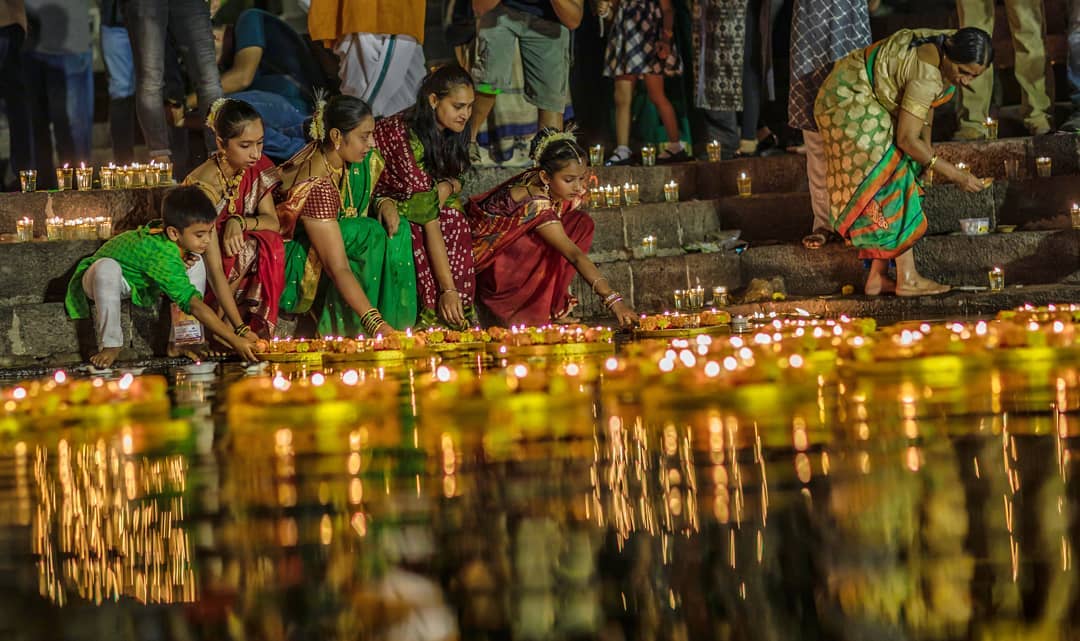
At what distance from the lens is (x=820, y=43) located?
29.8 feet

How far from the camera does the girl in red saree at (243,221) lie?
7043 mm

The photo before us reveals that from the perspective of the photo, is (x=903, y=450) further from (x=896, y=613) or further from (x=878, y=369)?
(x=878, y=369)

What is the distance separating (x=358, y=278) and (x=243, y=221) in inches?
26.1

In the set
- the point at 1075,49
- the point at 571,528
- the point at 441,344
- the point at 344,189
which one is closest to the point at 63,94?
the point at 344,189

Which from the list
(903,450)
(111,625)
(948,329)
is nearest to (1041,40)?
(948,329)

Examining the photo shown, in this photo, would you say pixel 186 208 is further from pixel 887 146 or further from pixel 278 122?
pixel 887 146

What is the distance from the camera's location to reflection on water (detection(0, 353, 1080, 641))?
7.21ft

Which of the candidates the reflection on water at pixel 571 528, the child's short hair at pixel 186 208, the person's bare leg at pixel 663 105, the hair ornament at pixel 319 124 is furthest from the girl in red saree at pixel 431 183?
the reflection on water at pixel 571 528

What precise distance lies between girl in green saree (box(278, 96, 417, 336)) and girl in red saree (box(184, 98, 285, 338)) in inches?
5.3

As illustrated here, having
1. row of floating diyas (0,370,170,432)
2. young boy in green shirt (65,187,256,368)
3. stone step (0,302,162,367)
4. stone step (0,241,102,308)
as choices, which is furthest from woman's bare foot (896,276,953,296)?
row of floating diyas (0,370,170,432)

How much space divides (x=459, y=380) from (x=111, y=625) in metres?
2.86

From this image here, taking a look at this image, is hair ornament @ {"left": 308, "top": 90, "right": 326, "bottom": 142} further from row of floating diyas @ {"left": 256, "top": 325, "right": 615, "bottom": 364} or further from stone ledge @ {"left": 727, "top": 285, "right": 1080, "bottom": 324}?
stone ledge @ {"left": 727, "top": 285, "right": 1080, "bottom": 324}

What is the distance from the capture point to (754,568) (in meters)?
2.41

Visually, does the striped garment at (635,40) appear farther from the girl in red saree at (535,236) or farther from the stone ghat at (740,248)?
the girl in red saree at (535,236)
